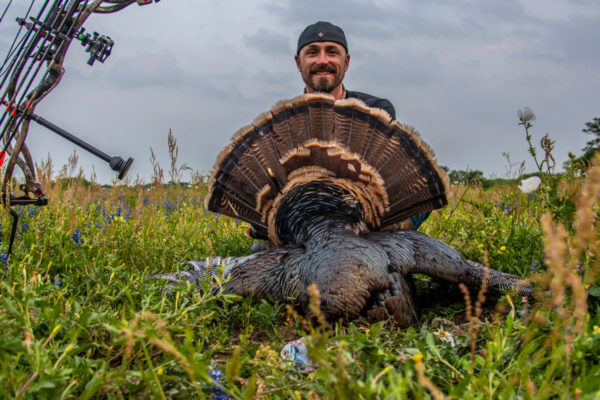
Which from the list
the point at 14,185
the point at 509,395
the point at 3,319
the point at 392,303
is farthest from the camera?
the point at 14,185

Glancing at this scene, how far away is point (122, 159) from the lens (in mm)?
3797

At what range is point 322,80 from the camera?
5.68 meters

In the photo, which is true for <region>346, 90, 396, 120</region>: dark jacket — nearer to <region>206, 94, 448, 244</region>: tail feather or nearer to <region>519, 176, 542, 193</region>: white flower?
<region>519, 176, 542, 193</region>: white flower

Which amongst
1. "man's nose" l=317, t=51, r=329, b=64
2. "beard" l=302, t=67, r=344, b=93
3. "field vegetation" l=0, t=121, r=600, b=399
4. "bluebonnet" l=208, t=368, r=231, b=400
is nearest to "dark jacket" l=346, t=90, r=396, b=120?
"beard" l=302, t=67, r=344, b=93

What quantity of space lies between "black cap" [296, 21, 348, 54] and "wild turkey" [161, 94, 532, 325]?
6.95 feet

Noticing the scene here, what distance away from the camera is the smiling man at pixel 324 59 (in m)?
5.73

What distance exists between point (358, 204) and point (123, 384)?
232 cm

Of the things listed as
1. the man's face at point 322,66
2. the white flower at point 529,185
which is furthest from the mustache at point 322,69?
the white flower at point 529,185

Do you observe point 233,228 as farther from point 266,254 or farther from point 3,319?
point 3,319

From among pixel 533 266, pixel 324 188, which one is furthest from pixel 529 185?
pixel 324 188

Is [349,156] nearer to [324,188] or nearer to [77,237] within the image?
[324,188]

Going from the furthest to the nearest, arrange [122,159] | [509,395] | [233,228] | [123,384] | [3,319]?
[233,228] < [122,159] < [3,319] < [123,384] < [509,395]

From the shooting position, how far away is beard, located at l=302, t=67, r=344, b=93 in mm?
5688

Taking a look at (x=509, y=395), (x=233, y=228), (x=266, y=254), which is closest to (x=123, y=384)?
(x=509, y=395)
